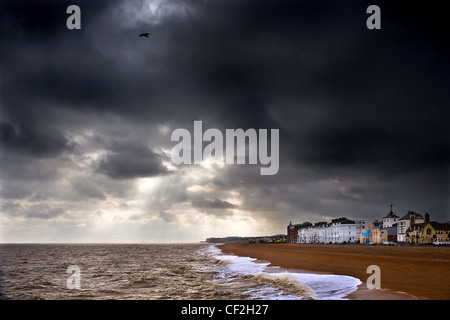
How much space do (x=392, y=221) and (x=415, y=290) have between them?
484 ft

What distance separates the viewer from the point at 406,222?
11831 cm

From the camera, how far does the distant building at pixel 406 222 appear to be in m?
117

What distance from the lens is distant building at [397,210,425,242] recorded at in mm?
116812

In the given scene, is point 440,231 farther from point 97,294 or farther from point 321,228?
point 97,294

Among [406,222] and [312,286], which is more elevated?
[312,286]

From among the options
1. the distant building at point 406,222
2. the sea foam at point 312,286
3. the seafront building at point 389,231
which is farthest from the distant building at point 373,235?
the sea foam at point 312,286
